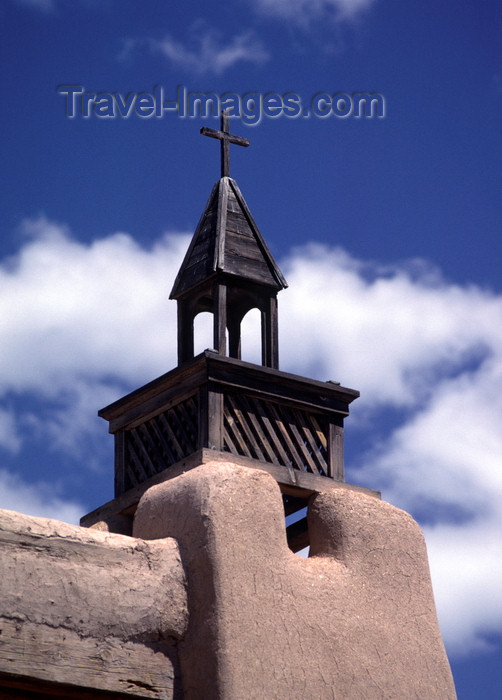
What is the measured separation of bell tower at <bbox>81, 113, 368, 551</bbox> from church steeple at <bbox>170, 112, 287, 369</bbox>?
0.01m

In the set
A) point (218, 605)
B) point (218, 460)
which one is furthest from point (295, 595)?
point (218, 460)

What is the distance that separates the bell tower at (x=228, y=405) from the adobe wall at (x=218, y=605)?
1.98 feet

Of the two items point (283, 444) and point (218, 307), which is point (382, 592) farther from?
point (218, 307)

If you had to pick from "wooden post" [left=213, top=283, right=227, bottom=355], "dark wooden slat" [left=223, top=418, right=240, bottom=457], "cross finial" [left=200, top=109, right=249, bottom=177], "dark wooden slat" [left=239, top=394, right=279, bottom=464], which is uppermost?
"cross finial" [left=200, top=109, right=249, bottom=177]

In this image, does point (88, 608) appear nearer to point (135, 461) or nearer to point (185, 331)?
point (135, 461)

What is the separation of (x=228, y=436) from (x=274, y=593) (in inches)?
58.3

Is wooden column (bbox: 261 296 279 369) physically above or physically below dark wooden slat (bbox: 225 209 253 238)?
below

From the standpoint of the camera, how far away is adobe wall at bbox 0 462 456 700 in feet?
23.6

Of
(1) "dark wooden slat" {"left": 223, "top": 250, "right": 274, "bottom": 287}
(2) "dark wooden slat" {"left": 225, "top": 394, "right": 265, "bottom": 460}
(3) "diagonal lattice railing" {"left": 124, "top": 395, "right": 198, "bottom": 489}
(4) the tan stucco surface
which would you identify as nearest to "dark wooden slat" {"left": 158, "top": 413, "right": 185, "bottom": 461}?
(3) "diagonal lattice railing" {"left": 124, "top": 395, "right": 198, "bottom": 489}

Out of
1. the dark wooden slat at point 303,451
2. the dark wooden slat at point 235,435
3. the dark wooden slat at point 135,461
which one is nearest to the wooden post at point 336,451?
the dark wooden slat at point 303,451

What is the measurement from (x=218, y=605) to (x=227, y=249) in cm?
329

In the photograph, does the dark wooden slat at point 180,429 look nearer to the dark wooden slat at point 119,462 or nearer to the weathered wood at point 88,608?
the dark wooden slat at point 119,462

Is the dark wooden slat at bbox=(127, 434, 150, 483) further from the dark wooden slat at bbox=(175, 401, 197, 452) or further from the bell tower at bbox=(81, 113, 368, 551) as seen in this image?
the dark wooden slat at bbox=(175, 401, 197, 452)

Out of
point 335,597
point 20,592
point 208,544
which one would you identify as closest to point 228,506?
point 208,544
